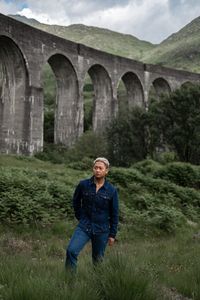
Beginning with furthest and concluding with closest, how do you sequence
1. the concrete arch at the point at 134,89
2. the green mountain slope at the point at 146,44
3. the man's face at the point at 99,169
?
the green mountain slope at the point at 146,44 → the concrete arch at the point at 134,89 → the man's face at the point at 99,169

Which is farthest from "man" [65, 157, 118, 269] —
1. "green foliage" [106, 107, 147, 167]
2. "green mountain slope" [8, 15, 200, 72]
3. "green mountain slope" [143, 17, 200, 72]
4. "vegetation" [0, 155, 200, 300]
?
"green mountain slope" [8, 15, 200, 72]

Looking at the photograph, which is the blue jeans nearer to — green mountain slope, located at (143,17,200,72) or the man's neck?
the man's neck

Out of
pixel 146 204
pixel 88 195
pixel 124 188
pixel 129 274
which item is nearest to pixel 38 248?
pixel 88 195

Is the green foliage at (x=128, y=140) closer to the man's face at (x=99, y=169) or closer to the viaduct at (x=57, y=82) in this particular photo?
the viaduct at (x=57, y=82)

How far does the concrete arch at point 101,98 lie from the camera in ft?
131

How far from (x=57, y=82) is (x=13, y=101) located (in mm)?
7677

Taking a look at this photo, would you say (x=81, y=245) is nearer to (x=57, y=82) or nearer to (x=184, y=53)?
(x=57, y=82)

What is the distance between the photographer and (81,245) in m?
5.03

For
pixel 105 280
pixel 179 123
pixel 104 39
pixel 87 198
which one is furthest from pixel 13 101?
pixel 104 39

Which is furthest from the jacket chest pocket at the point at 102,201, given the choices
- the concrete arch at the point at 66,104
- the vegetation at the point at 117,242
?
the concrete arch at the point at 66,104

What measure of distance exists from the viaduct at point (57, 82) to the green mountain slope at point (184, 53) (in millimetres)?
57494

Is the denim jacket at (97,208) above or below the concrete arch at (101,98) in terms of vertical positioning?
below

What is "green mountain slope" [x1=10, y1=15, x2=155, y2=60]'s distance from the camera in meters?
148

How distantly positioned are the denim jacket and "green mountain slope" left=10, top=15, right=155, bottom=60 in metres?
140
